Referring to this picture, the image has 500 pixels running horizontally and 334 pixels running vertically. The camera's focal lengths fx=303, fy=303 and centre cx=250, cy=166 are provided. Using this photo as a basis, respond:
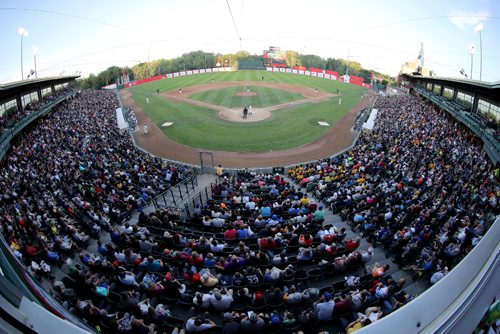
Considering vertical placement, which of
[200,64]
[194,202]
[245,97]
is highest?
[200,64]

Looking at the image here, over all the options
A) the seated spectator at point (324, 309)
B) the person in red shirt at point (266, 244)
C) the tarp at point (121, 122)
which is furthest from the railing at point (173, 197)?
the tarp at point (121, 122)

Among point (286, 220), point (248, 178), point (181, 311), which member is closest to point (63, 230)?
point (181, 311)

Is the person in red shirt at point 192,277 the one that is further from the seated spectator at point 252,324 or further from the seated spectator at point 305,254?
the seated spectator at point 305,254

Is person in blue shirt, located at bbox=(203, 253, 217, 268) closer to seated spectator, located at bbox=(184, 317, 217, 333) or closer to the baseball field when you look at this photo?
seated spectator, located at bbox=(184, 317, 217, 333)

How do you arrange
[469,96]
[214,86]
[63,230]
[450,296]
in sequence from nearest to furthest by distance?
1. [450,296]
2. [63,230]
3. [469,96]
4. [214,86]

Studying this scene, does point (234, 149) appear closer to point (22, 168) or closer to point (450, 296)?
point (22, 168)

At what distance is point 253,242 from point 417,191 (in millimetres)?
9165

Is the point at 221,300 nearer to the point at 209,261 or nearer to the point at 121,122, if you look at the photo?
the point at 209,261

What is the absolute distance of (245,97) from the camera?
5072 cm

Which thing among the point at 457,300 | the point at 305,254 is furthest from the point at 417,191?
the point at 457,300

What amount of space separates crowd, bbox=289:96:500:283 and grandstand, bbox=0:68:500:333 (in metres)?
0.08

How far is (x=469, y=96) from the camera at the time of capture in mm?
31578

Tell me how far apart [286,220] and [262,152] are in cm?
1424

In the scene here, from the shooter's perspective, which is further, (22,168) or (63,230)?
(22,168)
